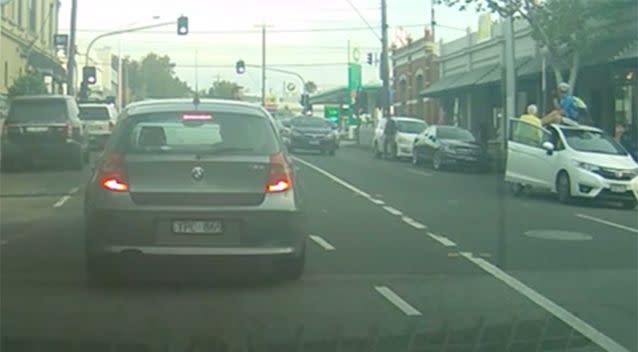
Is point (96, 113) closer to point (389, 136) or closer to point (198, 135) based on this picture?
point (389, 136)

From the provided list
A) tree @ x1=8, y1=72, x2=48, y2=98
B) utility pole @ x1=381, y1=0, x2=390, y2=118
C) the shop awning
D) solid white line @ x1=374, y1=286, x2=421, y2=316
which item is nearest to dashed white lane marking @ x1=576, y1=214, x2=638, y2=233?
solid white line @ x1=374, y1=286, x2=421, y2=316

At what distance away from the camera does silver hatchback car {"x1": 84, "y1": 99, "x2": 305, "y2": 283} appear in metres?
8.71

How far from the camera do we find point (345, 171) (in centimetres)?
2564

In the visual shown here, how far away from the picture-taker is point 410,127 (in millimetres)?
34750

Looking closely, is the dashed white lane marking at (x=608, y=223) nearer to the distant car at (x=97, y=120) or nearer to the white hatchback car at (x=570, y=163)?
the white hatchback car at (x=570, y=163)

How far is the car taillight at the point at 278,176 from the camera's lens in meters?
8.97

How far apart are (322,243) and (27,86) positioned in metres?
24.1

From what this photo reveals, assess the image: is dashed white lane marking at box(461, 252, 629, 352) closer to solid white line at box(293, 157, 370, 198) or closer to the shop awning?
solid white line at box(293, 157, 370, 198)

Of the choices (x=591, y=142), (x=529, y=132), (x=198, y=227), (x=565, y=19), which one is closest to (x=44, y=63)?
(x=565, y=19)

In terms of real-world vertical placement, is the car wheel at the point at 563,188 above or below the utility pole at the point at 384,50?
below

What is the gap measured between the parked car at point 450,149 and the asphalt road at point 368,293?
12436mm

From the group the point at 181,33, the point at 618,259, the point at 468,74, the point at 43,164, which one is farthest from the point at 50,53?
the point at 618,259

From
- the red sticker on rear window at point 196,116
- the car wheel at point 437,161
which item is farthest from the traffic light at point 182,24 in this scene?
the red sticker on rear window at point 196,116

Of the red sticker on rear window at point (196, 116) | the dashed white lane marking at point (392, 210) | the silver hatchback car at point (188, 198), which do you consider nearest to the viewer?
the silver hatchback car at point (188, 198)
